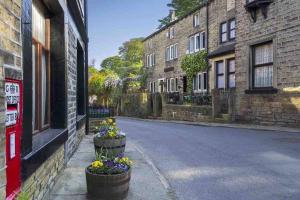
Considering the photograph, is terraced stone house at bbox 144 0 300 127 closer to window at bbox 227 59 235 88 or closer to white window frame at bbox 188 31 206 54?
window at bbox 227 59 235 88

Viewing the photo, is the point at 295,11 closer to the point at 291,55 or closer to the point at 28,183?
the point at 291,55

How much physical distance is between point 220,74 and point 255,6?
6890 millimetres

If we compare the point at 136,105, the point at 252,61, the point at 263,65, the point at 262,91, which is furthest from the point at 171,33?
the point at 262,91

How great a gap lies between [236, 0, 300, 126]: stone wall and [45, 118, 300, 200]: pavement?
4.07 meters

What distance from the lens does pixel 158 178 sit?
6.62 m

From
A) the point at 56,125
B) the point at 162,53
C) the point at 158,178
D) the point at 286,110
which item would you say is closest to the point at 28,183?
the point at 56,125

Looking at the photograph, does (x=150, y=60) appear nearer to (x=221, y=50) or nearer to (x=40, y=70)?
(x=221, y=50)

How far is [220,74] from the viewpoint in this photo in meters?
23.5

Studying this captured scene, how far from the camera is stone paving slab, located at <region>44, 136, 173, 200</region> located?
531 centimetres

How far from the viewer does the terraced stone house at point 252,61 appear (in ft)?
50.3

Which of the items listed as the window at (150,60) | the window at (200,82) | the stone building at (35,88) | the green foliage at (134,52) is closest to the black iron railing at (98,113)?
the stone building at (35,88)

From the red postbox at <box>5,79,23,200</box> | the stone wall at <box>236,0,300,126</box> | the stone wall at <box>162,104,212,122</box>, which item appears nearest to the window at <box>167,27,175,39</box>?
the stone wall at <box>162,104,212,122</box>

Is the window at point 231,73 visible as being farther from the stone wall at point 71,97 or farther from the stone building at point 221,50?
the stone wall at point 71,97

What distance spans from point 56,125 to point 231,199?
328 centimetres
